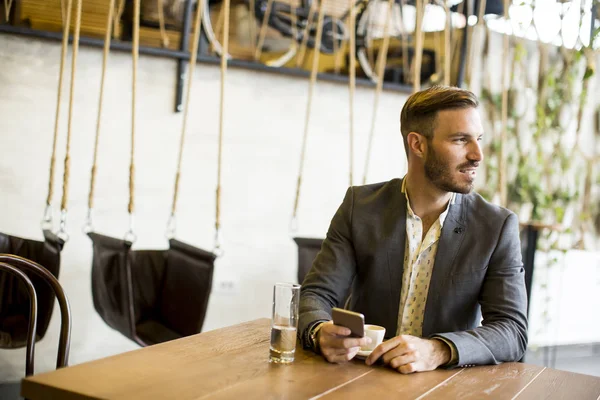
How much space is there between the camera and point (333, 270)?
2.26 m

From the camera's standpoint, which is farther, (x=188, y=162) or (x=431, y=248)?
(x=188, y=162)

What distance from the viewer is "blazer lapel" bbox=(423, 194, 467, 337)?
2.16 meters

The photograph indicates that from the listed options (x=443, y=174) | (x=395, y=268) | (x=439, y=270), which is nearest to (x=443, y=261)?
(x=439, y=270)

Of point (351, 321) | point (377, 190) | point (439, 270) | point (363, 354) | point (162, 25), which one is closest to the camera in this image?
point (351, 321)

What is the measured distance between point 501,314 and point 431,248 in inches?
12.0

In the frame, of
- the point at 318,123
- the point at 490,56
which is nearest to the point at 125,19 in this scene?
the point at 318,123

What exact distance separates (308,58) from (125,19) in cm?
157

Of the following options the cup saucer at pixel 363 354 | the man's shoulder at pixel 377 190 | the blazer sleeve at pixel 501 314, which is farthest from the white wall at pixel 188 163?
Result: the cup saucer at pixel 363 354

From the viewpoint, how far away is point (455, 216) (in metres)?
2.22

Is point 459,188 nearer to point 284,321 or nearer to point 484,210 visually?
point 484,210

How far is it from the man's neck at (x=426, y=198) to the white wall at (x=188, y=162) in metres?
1.94

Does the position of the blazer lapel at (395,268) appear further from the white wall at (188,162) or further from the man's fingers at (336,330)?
the white wall at (188,162)

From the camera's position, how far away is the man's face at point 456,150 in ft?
7.16

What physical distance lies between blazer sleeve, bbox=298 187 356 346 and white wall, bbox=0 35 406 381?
5.93ft
